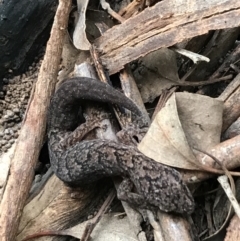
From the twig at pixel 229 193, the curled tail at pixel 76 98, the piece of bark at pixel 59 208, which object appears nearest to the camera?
the twig at pixel 229 193

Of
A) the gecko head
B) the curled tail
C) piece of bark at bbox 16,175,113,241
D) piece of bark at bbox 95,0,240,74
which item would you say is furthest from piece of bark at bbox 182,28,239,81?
piece of bark at bbox 16,175,113,241

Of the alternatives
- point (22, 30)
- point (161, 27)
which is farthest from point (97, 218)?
point (22, 30)

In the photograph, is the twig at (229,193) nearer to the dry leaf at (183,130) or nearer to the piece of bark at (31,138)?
the dry leaf at (183,130)

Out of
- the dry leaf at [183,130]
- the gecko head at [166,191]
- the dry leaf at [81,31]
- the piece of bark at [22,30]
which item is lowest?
the gecko head at [166,191]

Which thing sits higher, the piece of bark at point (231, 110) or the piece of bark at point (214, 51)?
the piece of bark at point (214, 51)

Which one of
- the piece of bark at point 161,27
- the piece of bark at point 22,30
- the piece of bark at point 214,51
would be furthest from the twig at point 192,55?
the piece of bark at point 22,30

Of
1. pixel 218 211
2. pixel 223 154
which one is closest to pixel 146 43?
pixel 223 154
